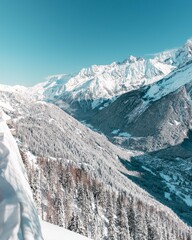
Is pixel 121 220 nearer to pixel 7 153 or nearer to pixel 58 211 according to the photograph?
pixel 58 211

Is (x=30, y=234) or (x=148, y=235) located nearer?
(x=30, y=234)

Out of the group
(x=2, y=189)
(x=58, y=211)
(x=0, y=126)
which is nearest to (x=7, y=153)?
(x=2, y=189)

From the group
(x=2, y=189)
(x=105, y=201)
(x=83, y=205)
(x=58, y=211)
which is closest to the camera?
(x=2, y=189)

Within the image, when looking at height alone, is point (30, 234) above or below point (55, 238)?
above

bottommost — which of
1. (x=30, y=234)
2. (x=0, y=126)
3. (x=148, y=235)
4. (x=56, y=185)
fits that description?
(x=148, y=235)

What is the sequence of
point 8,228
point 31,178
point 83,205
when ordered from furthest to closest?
point 83,205 < point 31,178 < point 8,228

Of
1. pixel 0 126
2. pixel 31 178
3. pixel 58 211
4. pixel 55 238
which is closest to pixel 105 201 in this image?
pixel 58 211
